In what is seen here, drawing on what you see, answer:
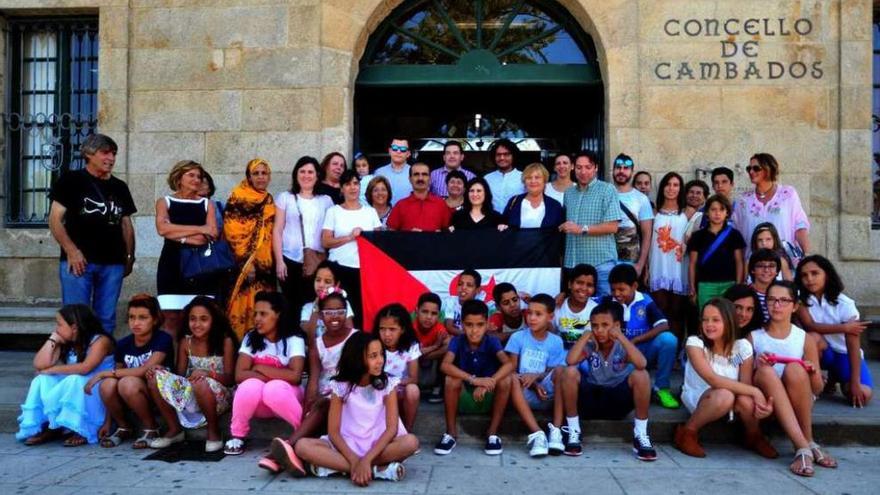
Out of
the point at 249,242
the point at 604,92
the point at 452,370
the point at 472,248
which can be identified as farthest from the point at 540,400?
the point at 604,92

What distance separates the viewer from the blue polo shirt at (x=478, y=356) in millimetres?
5535

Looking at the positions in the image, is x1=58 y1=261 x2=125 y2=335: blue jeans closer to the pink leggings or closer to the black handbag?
the black handbag

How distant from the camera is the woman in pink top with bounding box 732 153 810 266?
664cm

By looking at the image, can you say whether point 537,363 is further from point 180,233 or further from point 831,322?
point 180,233

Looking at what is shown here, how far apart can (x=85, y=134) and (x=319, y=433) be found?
19.3 ft

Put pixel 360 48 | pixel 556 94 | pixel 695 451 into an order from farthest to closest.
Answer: pixel 556 94 < pixel 360 48 < pixel 695 451

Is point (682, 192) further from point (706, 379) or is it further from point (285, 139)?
point (285, 139)

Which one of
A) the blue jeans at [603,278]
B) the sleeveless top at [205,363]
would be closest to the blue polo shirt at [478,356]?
the blue jeans at [603,278]

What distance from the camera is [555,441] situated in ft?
17.0

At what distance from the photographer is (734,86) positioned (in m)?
8.10

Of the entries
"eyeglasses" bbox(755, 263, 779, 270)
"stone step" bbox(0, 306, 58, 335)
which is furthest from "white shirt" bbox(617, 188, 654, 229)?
"stone step" bbox(0, 306, 58, 335)

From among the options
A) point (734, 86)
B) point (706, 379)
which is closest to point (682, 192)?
point (734, 86)

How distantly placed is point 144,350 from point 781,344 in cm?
472

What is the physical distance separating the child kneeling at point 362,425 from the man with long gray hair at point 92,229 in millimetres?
2863
